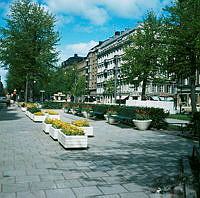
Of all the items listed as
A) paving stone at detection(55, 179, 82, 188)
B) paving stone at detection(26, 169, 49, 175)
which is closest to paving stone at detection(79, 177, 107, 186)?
paving stone at detection(55, 179, 82, 188)

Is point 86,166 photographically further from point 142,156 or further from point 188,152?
point 188,152

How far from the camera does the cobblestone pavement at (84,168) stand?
489cm

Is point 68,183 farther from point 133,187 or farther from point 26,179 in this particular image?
point 133,187

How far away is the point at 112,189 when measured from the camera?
16.5 ft

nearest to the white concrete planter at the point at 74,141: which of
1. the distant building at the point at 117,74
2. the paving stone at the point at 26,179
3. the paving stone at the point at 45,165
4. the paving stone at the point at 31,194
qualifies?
the paving stone at the point at 45,165

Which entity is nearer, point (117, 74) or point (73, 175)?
point (73, 175)

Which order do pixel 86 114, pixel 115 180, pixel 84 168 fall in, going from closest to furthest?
1. pixel 115 180
2. pixel 84 168
3. pixel 86 114

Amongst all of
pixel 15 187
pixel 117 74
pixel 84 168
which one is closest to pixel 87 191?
pixel 15 187

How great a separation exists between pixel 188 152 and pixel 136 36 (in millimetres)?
26799

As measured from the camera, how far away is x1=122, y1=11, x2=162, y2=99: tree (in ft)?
107

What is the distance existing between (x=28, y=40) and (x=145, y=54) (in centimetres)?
1419

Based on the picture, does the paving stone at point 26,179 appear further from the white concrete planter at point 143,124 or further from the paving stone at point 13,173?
the white concrete planter at point 143,124

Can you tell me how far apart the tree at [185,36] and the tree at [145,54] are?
14050 millimetres

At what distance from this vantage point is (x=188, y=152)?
8977 millimetres
